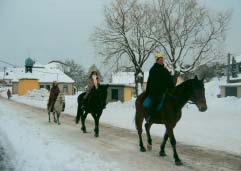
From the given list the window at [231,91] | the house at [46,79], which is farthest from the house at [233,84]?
the house at [46,79]

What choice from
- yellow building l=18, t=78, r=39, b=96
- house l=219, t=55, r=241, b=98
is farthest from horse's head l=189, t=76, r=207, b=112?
yellow building l=18, t=78, r=39, b=96

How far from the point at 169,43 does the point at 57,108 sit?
54.6 feet

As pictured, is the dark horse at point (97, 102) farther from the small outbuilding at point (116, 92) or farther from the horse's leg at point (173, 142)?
the small outbuilding at point (116, 92)

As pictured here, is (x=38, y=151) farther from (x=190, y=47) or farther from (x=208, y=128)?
(x=190, y=47)

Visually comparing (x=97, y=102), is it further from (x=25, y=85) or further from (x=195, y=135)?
(x=25, y=85)

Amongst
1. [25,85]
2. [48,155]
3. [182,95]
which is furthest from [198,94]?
[25,85]

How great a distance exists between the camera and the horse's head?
10.3 m

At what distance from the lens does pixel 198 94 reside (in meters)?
10.4

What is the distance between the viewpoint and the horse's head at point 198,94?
1028 centimetres

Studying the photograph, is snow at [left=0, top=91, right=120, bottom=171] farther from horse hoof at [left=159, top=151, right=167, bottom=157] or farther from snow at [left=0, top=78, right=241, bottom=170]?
horse hoof at [left=159, top=151, right=167, bottom=157]

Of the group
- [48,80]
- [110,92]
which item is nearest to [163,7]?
[110,92]

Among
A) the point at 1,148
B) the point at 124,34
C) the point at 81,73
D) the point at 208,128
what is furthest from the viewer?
the point at 81,73

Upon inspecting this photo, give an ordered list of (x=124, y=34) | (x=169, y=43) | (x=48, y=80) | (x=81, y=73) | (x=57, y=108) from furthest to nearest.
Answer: (x=81, y=73) → (x=48, y=80) → (x=124, y=34) → (x=169, y=43) → (x=57, y=108)

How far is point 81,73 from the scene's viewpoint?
134750 mm
